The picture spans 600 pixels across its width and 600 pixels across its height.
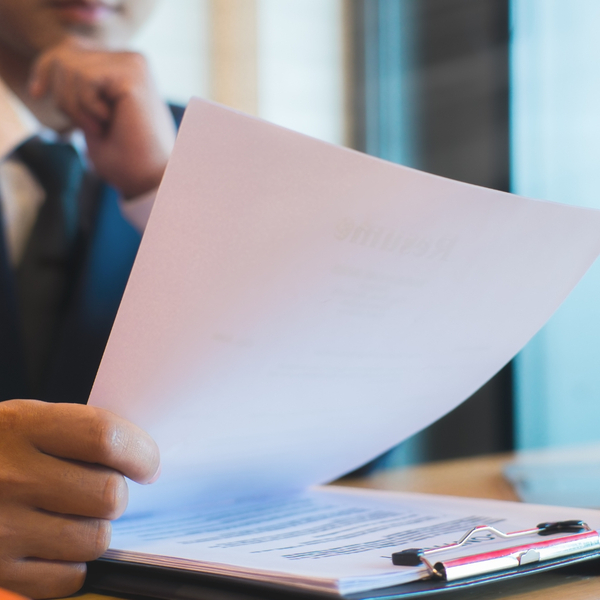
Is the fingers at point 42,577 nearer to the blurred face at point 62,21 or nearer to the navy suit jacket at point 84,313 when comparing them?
the navy suit jacket at point 84,313

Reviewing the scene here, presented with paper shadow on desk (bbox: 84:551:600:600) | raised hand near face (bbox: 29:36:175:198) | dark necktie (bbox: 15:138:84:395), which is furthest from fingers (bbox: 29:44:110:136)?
paper shadow on desk (bbox: 84:551:600:600)

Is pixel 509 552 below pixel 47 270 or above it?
below

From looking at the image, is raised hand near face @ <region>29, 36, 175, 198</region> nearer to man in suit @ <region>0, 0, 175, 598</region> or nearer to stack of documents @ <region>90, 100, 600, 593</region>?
man in suit @ <region>0, 0, 175, 598</region>

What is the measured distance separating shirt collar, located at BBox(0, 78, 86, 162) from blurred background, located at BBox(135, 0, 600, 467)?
2.35 ft

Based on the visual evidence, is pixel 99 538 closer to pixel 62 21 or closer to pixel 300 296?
pixel 300 296

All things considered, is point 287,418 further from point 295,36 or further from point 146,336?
point 295,36

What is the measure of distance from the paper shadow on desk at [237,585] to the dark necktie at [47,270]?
62cm

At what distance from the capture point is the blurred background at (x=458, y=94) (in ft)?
4.52

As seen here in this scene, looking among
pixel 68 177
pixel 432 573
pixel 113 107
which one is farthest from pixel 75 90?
pixel 432 573

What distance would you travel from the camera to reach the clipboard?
251 millimetres

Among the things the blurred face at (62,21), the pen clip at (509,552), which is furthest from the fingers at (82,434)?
the blurred face at (62,21)

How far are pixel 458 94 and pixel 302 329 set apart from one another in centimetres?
146

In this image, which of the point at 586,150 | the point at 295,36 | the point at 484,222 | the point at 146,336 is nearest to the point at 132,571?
the point at 146,336

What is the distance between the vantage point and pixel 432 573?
0.85 feet
